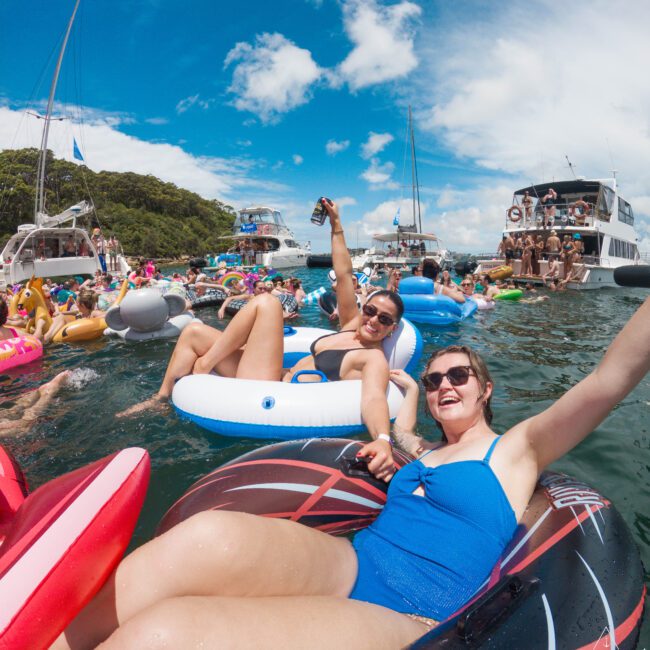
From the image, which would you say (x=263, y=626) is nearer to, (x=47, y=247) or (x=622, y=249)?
(x=47, y=247)

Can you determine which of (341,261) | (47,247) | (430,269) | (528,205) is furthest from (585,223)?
(47,247)

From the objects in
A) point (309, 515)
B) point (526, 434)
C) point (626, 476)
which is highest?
point (526, 434)

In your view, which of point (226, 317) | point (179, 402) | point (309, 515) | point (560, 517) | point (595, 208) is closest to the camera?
point (560, 517)

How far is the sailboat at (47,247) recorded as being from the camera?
18500mm

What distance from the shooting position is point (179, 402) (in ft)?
12.7

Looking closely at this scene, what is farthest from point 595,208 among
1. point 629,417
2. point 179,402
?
point 179,402

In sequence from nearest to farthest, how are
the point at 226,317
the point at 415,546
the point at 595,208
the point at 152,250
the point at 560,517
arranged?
the point at 415,546
the point at 560,517
the point at 226,317
the point at 595,208
the point at 152,250

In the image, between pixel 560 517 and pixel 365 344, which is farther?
pixel 365 344

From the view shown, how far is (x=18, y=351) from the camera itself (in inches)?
241

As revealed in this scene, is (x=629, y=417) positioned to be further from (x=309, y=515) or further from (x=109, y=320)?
(x=109, y=320)

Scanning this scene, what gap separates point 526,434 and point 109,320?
7.29m

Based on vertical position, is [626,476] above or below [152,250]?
A: below

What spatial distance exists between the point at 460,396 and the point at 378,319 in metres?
1.75

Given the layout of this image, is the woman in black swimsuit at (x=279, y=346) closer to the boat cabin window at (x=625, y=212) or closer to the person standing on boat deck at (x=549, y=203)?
the person standing on boat deck at (x=549, y=203)
